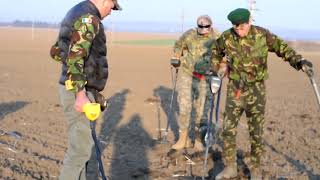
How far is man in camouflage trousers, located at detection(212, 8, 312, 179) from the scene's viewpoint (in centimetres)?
709

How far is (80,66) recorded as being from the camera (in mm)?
4816

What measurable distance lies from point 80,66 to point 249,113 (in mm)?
3144

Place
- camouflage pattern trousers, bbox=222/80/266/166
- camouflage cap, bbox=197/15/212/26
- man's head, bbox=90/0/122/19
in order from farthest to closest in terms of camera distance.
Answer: camouflage cap, bbox=197/15/212/26
camouflage pattern trousers, bbox=222/80/266/166
man's head, bbox=90/0/122/19

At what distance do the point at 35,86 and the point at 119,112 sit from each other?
656 centimetres

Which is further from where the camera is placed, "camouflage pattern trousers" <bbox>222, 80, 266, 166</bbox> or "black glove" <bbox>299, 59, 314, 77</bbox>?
"camouflage pattern trousers" <bbox>222, 80, 266, 166</bbox>

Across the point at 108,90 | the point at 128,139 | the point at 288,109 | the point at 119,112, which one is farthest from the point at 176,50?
the point at 108,90

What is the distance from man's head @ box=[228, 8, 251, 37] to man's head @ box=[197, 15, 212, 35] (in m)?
1.91

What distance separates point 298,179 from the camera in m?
7.64

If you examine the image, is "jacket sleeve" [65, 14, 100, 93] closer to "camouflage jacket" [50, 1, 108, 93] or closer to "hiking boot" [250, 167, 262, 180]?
"camouflage jacket" [50, 1, 108, 93]

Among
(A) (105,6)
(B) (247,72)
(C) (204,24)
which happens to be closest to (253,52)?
(B) (247,72)

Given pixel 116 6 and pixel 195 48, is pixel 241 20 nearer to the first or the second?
pixel 116 6

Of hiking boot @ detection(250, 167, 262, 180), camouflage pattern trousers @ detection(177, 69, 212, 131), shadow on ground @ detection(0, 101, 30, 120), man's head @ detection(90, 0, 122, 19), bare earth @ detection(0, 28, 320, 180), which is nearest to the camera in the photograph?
man's head @ detection(90, 0, 122, 19)

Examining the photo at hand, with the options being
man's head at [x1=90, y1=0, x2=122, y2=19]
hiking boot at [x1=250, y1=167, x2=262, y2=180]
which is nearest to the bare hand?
man's head at [x1=90, y1=0, x2=122, y2=19]

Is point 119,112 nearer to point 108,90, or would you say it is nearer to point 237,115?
point 108,90
